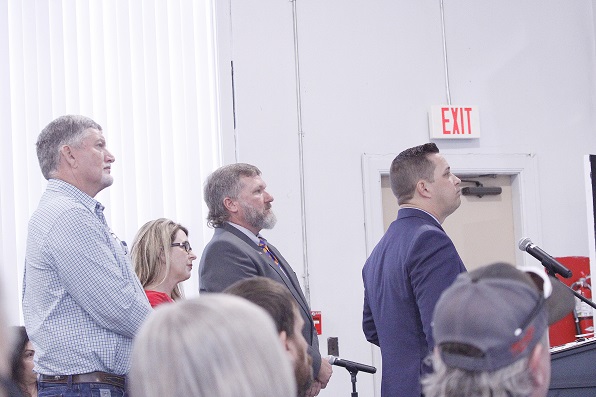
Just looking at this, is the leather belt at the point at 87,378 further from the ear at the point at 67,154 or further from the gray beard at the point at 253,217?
the gray beard at the point at 253,217

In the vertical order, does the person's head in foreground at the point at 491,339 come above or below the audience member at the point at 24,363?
above

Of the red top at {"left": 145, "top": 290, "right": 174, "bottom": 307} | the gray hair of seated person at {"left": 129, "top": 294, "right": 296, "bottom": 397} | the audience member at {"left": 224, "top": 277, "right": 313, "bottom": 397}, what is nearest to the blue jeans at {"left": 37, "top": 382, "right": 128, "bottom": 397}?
the red top at {"left": 145, "top": 290, "right": 174, "bottom": 307}

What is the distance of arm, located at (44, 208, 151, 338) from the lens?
8.82ft

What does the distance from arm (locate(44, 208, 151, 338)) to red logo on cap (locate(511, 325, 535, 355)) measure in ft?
5.18

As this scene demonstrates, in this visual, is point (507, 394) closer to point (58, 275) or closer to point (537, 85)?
point (58, 275)

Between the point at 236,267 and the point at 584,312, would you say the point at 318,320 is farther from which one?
the point at 236,267

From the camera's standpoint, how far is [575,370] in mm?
3166

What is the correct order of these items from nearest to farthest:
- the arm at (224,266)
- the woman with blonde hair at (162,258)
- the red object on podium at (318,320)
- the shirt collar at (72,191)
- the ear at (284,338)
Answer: the ear at (284,338), the shirt collar at (72,191), the arm at (224,266), the woman with blonde hair at (162,258), the red object on podium at (318,320)

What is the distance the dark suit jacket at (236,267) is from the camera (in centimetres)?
328

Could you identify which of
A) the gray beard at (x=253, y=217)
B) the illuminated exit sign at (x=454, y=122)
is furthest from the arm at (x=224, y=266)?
the illuminated exit sign at (x=454, y=122)

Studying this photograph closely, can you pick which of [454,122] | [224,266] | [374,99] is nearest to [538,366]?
[224,266]

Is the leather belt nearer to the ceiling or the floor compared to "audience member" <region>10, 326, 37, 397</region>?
nearer to the ceiling

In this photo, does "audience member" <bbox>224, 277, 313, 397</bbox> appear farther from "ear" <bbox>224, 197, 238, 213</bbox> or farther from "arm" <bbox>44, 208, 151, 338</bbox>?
"ear" <bbox>224, 197, 238, 213</bbox>

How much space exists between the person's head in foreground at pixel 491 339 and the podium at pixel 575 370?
1.85m
